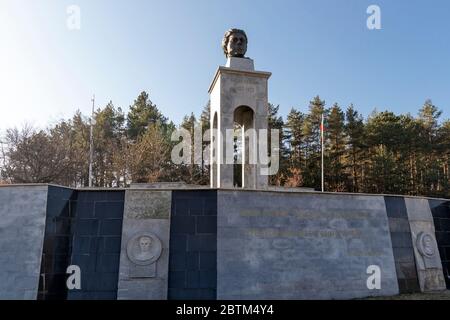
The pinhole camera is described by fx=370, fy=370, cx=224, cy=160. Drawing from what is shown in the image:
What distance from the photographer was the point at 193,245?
938 centimetres

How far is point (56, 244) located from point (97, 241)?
0.96 metres

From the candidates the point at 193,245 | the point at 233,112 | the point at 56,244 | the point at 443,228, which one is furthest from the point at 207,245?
the point at 443,228

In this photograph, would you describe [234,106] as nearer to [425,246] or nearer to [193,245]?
[193,245]

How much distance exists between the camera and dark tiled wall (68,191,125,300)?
8922 millimetres

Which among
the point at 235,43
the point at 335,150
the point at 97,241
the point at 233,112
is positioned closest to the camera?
the point at 97,241

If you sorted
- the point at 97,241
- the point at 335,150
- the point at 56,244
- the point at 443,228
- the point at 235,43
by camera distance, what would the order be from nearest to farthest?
the point at 56,244 → the point at 97,241 → the point at 443,228 → the point at 235,43 → the point at 335,150

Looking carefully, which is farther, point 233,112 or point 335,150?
point 335,150

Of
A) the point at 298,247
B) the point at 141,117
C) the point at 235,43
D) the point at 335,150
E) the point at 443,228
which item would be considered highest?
the point at 141,117

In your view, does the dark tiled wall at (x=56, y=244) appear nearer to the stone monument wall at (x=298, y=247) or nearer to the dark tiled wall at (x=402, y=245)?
the stone monument wall at (x=298, y=247)

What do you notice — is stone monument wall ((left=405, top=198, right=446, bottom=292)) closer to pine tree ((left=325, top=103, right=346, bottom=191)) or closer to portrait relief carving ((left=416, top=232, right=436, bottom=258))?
portrait relief carving ((left=416, top=232, right=436, bottom=258))

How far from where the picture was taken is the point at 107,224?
9.48 m

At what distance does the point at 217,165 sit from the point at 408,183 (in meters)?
34.0

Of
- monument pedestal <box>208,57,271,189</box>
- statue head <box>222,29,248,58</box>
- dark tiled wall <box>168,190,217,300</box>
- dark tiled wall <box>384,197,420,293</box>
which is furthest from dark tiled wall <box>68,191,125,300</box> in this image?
statue head <box>222,29,248,58</box>
